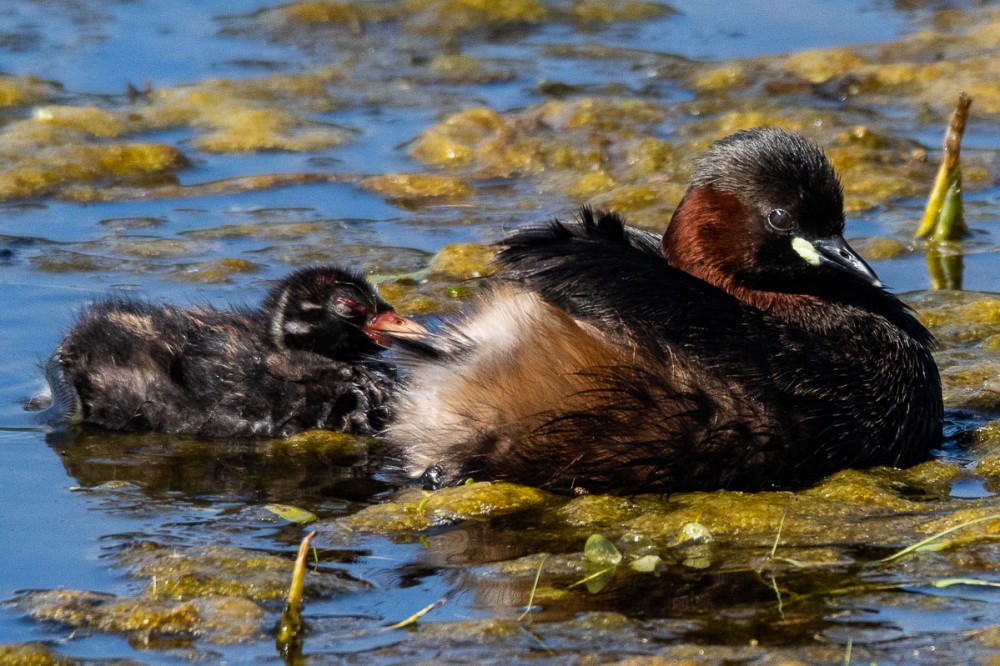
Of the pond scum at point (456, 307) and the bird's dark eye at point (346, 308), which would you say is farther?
the bird's dark eye at point (346, 308)

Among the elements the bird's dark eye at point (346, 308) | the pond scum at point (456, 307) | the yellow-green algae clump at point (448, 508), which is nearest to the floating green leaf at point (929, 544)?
the pond scum at point (456, 307)

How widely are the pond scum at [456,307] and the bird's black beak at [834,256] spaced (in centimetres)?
76

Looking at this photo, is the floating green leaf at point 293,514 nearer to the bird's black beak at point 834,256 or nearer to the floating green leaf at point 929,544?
the floating green leaf at point 929,544

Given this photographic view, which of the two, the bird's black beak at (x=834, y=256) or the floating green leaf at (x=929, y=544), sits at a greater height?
the bird's black beak at (x=834, y=256)

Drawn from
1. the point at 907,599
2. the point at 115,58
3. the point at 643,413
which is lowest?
the point at 907,599

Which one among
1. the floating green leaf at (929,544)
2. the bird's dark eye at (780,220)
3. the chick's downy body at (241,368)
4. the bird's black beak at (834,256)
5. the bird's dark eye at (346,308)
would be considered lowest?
the floating green leaf at (929,544)

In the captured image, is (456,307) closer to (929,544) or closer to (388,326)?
(388,326)

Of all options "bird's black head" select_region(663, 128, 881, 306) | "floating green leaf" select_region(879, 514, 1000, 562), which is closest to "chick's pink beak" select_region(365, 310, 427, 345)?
"bird's black head" select_region(663, 128, 881, 306)

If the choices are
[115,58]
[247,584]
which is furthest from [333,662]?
[115,58]

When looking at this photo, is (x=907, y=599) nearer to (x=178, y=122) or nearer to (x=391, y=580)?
(x=391, y=580)

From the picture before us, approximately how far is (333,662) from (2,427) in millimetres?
2974

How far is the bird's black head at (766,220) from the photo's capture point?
19.9 ft

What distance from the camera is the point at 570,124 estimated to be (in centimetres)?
1121

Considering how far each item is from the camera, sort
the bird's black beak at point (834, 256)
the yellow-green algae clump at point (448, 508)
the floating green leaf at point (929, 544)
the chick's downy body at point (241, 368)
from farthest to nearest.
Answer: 1. the chick's downy body at point (241, 368)
2. the bird's black beak at point (834, 256)
3. the yellow-green algae clump at point (448, 508)
4. the floating green leaf at point (929, 544)
